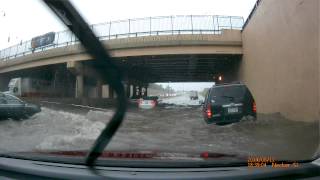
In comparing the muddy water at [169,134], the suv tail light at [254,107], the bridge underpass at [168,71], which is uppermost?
the bridge underpass at [168,71]

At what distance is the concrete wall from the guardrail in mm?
481

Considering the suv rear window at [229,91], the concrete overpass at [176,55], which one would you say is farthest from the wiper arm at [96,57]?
the suv rear window at [229,91]

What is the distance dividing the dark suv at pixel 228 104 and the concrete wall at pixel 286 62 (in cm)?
19

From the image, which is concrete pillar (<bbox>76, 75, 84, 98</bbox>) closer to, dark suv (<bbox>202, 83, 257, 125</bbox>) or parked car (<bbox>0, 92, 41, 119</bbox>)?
dark suv (<bbox>202, 83, 257, 125</bbox>)

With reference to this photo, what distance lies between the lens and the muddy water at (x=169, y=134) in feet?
16.0

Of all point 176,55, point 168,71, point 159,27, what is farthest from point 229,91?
point 159,27

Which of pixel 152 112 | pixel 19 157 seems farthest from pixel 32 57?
pixel 152 112

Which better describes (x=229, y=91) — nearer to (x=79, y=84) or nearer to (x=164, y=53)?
(x=164, y=53)

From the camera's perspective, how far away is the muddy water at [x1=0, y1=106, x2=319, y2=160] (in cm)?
486

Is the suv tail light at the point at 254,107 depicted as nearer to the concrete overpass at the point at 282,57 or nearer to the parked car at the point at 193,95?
the concrete overpass at the point at 282,57

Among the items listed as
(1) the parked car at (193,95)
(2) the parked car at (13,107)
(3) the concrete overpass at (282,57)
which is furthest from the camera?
(2) the parked car at (13,107)

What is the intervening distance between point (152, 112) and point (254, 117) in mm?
2496

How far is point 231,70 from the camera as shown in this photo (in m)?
7.71

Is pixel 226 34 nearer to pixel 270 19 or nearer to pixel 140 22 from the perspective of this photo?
pixel 270 19
